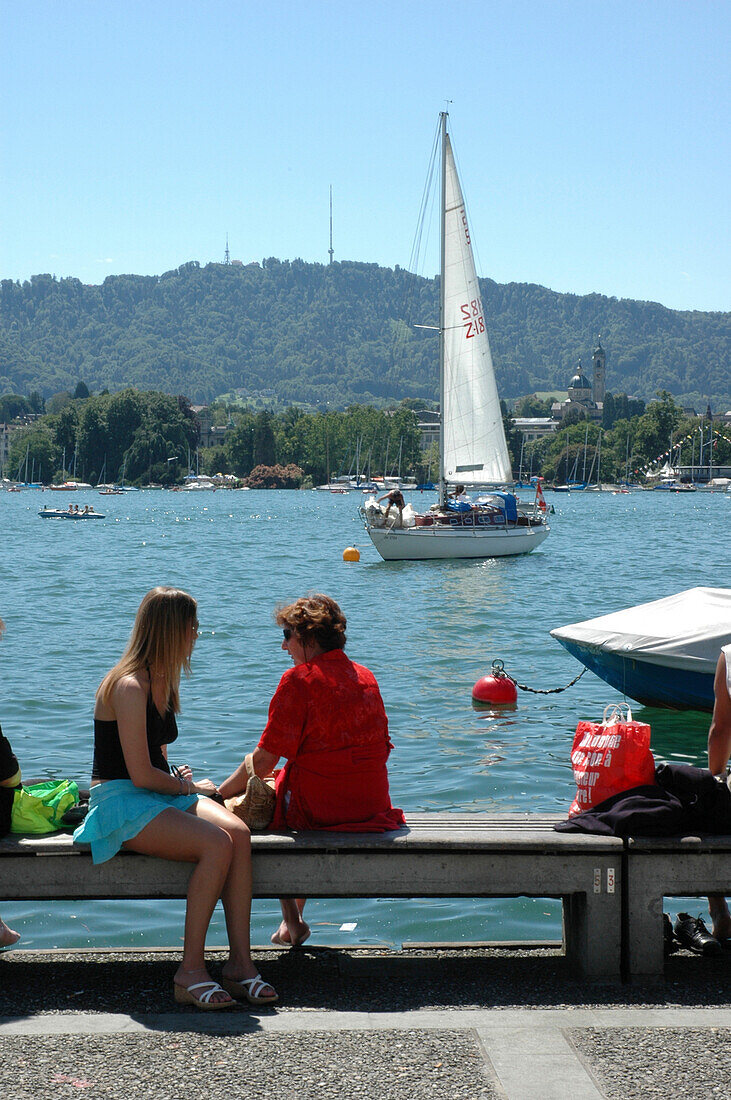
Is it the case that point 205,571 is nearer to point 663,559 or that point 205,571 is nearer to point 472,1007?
point 663,559

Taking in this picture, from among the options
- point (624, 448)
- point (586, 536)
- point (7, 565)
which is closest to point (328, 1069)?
point (7, 565)

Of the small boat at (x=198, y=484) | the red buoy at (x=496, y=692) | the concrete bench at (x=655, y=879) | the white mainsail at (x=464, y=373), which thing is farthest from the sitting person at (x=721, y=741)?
the small boat at (x=198, y=484)

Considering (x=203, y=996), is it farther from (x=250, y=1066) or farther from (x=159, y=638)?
(x=159, y=638)

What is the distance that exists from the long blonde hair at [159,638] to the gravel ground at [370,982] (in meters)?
1.13

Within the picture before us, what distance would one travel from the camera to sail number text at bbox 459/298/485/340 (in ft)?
139

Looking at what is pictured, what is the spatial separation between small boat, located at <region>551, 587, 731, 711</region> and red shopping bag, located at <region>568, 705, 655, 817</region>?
716 cm

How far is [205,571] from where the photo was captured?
40.8 meters

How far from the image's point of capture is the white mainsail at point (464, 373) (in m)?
42.1

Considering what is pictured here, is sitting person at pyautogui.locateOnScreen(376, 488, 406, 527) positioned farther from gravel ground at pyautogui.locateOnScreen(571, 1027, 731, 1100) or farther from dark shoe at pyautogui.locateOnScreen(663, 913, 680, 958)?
gravel ground at pyautogui.locateOnScreen(571, 1027, 731, 1100)

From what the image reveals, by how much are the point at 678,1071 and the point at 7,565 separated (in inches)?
1686

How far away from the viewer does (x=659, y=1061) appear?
12.4ft

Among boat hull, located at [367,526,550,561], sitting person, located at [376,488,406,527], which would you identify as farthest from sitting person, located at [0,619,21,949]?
boat hull, located at [367,526,550,561]

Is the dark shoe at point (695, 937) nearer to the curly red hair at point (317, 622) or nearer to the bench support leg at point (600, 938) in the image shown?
the bench support leg at point (600, 938)

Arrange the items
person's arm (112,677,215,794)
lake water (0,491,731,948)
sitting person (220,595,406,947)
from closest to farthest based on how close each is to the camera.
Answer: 1. person's arm (112,677,215,794)
2. sitting person (220,595,406,947)
3. lake water (0,491,731,948)
